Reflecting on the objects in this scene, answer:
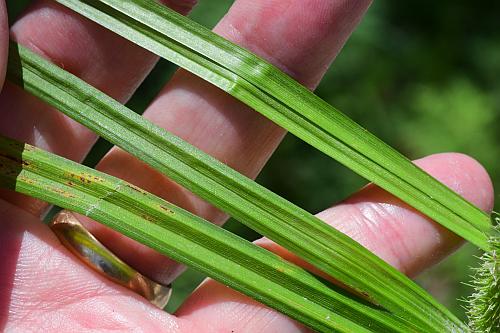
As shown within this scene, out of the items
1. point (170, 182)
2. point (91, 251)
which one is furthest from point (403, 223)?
point (91, 251)

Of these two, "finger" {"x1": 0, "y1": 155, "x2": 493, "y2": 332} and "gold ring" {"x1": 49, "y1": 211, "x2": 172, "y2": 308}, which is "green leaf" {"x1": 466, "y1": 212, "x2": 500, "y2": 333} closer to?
"finger" {"x1": 0, "y1": 155, "x2": 493, "y2": 332}

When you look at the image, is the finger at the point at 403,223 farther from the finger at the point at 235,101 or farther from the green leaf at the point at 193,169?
the finger at the point at 235,101

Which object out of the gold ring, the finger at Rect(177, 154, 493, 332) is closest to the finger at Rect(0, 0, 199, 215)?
the gold ring

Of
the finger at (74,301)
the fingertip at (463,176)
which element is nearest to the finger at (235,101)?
the finger at (74,301)

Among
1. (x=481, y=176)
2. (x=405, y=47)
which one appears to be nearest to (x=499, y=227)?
(x=481, y=176)

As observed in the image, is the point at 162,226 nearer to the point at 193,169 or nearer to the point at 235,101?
the point at 193,169

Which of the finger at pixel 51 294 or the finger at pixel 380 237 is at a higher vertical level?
the finger at pixel 380 237
